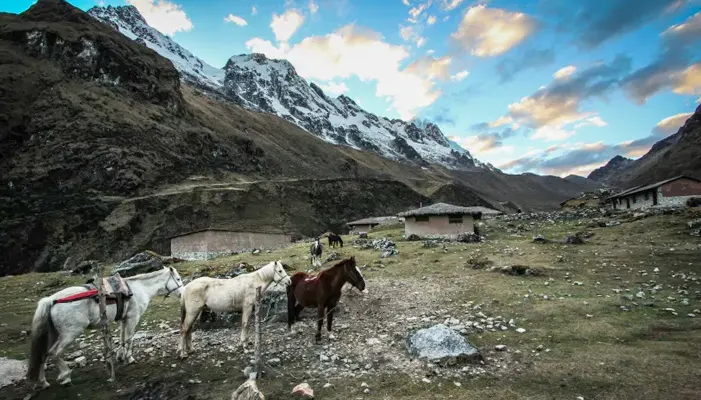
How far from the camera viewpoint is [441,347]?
9156 millimetres

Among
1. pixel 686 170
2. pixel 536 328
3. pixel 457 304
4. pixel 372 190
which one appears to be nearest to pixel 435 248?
pixel 457 304

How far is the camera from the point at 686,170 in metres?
125

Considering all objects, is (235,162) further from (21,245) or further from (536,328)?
(536,328)

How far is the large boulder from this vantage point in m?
8.72

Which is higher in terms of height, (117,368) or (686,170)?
(686,170)

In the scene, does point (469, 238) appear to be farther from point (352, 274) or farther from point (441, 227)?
point (352, 274)

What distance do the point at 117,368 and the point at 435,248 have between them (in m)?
22.9

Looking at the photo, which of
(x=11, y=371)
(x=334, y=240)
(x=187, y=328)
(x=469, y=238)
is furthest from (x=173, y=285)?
(x=469, y=238)

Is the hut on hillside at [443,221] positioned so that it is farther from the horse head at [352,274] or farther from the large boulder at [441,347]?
the large boulder at [441,347]

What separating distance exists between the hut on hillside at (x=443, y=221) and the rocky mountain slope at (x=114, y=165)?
1087 inches

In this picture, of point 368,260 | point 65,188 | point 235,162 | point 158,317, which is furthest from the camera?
point 235,162

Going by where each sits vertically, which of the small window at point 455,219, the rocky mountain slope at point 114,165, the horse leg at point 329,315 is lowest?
the horse leg at point 329,315

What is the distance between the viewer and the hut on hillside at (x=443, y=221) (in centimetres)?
3776

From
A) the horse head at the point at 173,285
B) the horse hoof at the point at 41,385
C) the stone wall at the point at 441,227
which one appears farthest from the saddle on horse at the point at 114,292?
the stone wall at the point at 441,227
